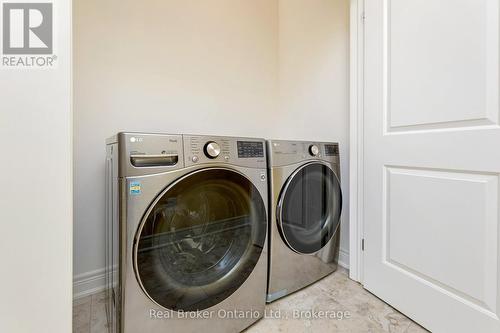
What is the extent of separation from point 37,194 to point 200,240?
1.77 ft

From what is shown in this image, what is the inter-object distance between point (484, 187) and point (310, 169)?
0.70 meters

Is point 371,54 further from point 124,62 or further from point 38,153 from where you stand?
point 38,153

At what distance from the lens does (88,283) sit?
1.24m

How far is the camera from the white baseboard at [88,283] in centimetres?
120

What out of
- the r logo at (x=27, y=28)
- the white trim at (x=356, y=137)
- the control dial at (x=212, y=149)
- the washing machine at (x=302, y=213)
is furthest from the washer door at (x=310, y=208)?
the r logo at (x=27, y=28)

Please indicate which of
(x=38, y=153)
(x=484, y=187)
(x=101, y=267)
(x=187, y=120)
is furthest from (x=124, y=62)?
(x=484, y=187)

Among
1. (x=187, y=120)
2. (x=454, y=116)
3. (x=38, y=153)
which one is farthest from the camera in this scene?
(x=187, y=120)

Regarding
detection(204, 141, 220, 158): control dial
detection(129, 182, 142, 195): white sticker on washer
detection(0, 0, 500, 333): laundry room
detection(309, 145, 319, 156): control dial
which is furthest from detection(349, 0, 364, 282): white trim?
detection(129, 182, 142, 195): white sticker on washer

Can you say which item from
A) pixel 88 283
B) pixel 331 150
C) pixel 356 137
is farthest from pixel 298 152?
pixel 88 283

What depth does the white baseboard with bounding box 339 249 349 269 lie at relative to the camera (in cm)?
153

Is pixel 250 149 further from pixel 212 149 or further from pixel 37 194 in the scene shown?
pixel 37 194

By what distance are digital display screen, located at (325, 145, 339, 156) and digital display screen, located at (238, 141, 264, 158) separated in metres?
0.52

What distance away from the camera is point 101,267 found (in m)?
1.28

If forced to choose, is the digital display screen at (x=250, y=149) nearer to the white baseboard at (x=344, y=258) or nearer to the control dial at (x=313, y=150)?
the control dial at (x=313, y=150)
